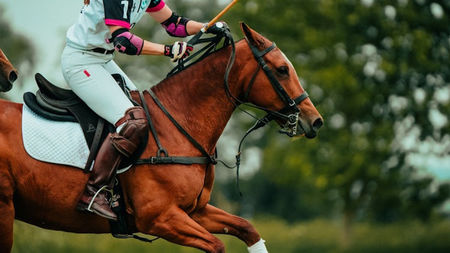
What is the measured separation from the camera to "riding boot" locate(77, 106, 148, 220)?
5965mm

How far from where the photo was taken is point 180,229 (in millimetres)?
A: 6137

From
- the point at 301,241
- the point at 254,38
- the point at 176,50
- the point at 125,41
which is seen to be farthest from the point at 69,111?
the point at 301,241

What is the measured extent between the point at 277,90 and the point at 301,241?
57.2ft

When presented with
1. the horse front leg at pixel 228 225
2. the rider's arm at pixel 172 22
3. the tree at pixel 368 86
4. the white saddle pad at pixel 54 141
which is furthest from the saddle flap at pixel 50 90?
the tree at pixel 368 86

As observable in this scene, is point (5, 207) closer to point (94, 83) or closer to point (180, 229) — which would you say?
point (94, 83)

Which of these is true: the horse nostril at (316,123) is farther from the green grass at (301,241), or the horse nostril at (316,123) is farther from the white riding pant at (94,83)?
the green grass at (301,241)

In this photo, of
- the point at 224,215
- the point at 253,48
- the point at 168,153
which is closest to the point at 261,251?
the point at 224,215

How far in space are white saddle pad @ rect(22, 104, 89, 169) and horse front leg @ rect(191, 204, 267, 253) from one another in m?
1.35

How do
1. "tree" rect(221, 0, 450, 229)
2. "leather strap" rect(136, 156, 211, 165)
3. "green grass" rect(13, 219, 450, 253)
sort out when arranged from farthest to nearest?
"tree" rect(221, 0, 450, 229)
"green grass" rect(13, 219, 450, 253)
"leather strap" rect(136, 156, 211, 165)

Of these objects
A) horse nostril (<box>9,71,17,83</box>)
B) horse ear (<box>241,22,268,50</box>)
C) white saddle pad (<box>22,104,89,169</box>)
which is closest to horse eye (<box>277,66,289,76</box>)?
horse ear (<box>241,22,268,50</box>)

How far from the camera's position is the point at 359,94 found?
24.2m

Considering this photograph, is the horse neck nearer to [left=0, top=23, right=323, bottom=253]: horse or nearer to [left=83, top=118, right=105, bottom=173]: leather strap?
[left=0, top=23, right=323, bottom=253]: horse

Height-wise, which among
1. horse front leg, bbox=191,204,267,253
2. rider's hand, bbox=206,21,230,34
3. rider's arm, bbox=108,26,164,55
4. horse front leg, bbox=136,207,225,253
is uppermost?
rider's arm, bbox=108,26,164,55

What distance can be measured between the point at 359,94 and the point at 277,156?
533 cm
